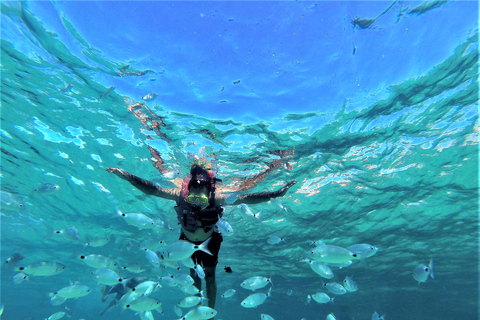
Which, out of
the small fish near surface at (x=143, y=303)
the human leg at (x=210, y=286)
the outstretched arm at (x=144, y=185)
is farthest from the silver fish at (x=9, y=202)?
the human leg at (x=210, y=286)

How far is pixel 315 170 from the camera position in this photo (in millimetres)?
12516

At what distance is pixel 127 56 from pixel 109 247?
79.8 ft

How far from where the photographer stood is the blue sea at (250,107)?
6.74 meters

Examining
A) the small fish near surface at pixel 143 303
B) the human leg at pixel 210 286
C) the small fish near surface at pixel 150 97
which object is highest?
the small fish near surface at pixel 150 97

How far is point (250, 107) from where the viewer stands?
9125 mm

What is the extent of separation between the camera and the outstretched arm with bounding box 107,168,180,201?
638 centimetres

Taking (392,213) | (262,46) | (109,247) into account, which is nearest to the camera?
(262,46)

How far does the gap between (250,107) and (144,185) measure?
480 cm

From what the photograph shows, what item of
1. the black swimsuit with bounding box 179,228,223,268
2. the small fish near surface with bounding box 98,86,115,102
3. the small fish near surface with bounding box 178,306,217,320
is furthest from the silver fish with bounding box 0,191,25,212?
the small fish near surface with bounding box 178,306,217,320

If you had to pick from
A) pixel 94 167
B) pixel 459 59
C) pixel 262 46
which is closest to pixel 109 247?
pixel 94 167

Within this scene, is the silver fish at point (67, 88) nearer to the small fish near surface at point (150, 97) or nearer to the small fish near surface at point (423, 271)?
the small fish near surface at point (150, 97)

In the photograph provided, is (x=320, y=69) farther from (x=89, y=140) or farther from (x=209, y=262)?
(x=89, y=140)

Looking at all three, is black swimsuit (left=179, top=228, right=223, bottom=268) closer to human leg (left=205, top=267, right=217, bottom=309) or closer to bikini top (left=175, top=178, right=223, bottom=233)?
human leg (left=205, top=267, right=217, bottom=309)

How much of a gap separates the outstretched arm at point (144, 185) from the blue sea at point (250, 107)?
950 millimetres
